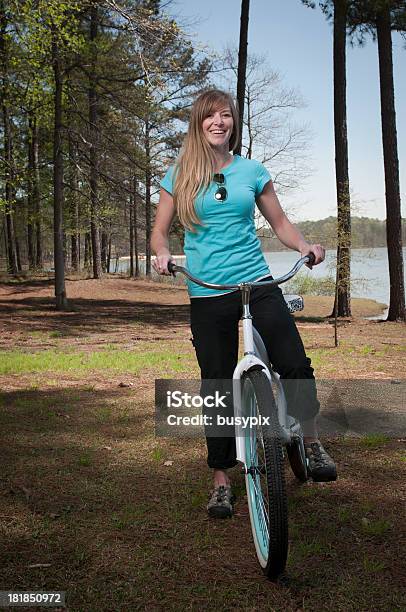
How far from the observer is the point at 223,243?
9.86ft

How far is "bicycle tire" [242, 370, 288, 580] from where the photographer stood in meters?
2.49

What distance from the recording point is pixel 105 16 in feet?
56.8

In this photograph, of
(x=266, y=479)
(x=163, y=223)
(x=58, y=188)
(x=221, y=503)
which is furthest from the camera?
(x=58, y=188)

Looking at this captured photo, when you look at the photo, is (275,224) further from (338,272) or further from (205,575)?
(338,272)

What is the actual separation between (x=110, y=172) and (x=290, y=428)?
1418cm

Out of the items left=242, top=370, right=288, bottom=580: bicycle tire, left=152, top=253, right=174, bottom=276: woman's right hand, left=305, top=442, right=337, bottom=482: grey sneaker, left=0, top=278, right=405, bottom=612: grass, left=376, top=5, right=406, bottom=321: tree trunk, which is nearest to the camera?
left=242, top=370, right=288, bottom=580: bicycle tire

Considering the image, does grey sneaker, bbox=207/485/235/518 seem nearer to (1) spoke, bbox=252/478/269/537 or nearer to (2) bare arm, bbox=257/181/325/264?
(1) spoke, bbox=252/478/269/537

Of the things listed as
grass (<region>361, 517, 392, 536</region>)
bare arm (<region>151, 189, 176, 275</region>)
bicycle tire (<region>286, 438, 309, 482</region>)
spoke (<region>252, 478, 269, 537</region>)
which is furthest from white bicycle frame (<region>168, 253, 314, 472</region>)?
grass (<region>361, 517, 392, 536</region>)

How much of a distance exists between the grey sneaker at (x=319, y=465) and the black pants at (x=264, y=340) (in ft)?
0.63

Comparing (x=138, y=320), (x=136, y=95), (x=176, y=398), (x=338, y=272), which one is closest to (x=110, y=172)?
(x=136, y=95)

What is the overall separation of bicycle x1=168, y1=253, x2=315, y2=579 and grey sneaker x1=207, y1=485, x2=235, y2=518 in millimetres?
466

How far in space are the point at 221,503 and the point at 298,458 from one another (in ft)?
1.59

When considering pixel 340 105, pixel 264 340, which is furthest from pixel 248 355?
pixel 340 105

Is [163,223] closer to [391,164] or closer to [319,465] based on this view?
[319,465]
